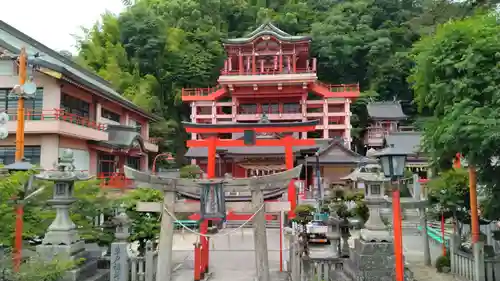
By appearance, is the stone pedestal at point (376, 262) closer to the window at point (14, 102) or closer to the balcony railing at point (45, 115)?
the balcony railing at point (45, 115)

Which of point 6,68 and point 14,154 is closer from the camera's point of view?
point 14,154

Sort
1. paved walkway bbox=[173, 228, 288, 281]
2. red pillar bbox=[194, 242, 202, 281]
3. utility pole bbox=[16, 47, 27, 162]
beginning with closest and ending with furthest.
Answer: utility pole bbox=[16, 47, 27, 162]
red pillar bbox=[194, 242, 202, 281]
paved walkway bbox=[173, 228, 288, 281]

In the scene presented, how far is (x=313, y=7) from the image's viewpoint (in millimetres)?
53938

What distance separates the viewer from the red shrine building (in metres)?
31.1

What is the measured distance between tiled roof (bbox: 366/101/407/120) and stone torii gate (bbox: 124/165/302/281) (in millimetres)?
31854

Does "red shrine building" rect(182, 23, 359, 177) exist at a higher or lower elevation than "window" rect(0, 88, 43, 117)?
higher

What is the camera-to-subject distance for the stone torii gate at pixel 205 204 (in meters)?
7.80

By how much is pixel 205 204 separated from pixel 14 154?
15.5 meters

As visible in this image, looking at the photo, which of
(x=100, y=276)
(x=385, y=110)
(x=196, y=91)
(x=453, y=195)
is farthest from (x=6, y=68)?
(x=385, y=110)

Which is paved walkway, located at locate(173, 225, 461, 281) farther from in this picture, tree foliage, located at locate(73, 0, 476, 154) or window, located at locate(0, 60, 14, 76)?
tree foliage, located at locate(73, 0, 476, 154)

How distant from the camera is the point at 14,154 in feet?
62.2

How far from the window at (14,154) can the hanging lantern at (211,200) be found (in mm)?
14741

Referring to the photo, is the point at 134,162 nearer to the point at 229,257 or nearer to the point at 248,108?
the point at 248,108

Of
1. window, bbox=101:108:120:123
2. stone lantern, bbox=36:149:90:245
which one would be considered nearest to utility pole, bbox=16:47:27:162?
stone lantern, bbox=36:149:90:245
